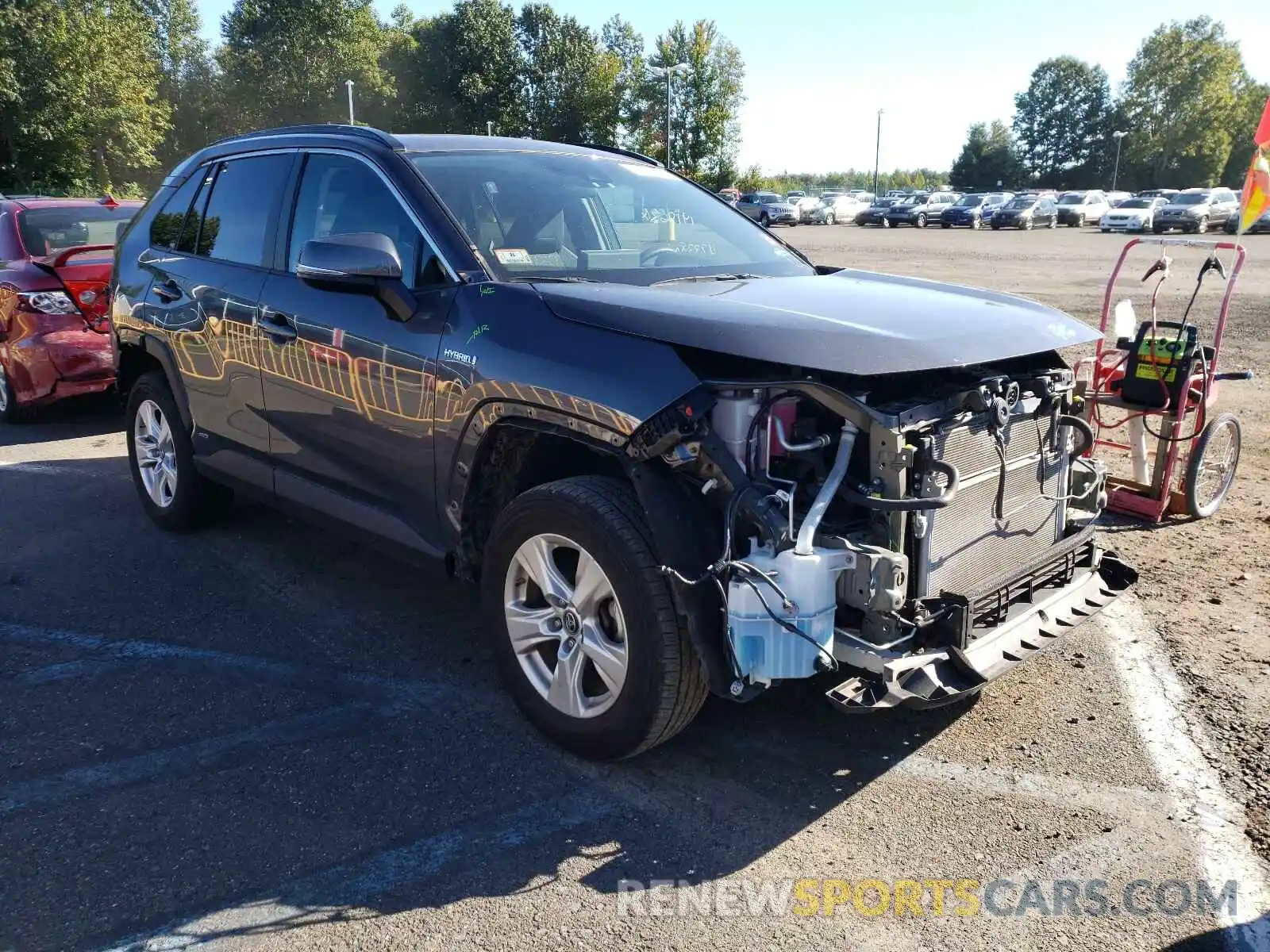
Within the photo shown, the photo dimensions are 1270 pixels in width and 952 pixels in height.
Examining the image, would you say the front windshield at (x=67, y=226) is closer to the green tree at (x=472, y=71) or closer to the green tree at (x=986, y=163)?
the green tree at (x=472, y=71)

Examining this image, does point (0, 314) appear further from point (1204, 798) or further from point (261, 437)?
point (1204, 798)

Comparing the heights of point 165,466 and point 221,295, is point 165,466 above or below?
below

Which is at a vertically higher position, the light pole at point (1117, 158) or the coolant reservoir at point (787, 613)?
the light pole at point (1117, 158)

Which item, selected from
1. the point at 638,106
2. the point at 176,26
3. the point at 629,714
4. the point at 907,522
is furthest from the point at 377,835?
the point at 176,26

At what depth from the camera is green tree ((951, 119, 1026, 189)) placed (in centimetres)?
9381

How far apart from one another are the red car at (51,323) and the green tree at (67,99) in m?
35.7

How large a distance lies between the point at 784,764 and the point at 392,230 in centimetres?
246

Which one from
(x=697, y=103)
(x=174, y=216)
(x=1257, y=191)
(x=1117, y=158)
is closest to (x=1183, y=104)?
(x=1117, y=158)

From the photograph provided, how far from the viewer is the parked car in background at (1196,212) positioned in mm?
41500

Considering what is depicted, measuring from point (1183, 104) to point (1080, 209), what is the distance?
1956 inches

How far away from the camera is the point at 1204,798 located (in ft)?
10.6

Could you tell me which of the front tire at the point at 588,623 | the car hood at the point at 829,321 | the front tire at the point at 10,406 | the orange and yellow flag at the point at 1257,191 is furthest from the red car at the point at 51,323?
the orange and yellow flag at the point at 1257,191

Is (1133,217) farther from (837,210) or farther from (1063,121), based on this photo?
(1063,121)

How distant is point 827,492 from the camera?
2.95m
